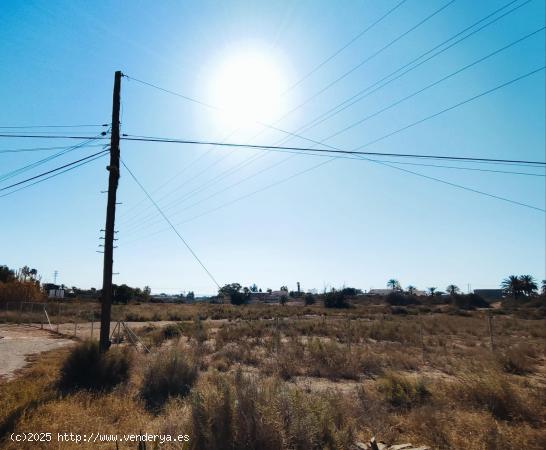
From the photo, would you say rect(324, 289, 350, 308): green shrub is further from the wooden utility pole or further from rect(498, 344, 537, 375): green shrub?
the wooden utility pole

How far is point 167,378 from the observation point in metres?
11.5

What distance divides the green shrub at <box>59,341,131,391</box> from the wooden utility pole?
0.58 m

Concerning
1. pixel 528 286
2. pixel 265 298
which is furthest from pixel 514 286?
pixel 265 298

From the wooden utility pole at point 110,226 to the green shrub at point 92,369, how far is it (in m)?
0.58

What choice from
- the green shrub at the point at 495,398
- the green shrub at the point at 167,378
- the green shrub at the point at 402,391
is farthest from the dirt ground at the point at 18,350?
the green shrub at the point at 495,398

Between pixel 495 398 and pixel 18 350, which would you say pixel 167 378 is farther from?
pixel 18 350

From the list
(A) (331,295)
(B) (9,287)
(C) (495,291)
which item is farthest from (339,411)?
(C) (495,291)

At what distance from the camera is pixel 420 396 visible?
35.0 feet

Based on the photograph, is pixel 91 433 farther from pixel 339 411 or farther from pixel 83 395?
pixel 339 411

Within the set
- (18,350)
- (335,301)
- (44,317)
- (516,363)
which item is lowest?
(516,363)

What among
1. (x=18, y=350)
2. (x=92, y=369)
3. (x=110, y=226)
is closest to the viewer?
(x=92, y=369)

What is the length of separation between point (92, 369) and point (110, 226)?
16.8 ft

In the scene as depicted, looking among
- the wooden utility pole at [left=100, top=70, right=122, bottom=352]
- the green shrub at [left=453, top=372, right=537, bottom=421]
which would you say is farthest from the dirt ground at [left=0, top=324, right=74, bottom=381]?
the green shrub at [left=453, top=372, right=537, bottom=421]

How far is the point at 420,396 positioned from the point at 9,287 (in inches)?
2312
